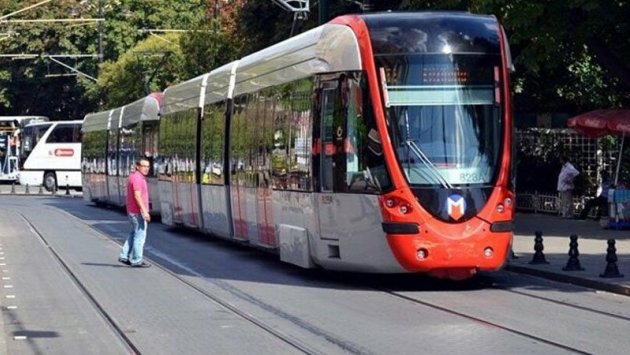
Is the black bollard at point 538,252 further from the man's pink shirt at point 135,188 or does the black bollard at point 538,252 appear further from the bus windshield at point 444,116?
the man's pink shirt at point 135,188

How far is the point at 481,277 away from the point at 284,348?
25.9ft

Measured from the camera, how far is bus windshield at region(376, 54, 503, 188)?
1780 centimetres

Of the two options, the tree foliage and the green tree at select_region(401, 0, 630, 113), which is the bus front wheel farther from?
the green tree at select_region(401, 0, 630, 113)

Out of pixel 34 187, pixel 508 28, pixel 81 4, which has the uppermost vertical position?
pixel 81 4

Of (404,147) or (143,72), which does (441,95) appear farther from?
(143,72)

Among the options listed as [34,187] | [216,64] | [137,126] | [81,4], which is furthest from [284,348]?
[81,4]

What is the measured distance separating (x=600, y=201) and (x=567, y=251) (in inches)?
395

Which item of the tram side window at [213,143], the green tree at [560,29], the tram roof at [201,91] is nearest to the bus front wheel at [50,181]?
the tram roof at [201,91]

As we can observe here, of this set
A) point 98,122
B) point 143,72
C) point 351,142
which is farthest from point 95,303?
point 143,72

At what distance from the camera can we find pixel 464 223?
57.9 feet

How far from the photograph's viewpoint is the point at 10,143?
274 feet

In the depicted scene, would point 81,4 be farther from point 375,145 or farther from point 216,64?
point 375,145

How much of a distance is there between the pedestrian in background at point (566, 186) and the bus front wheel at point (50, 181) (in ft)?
138

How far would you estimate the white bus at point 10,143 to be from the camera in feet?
263
